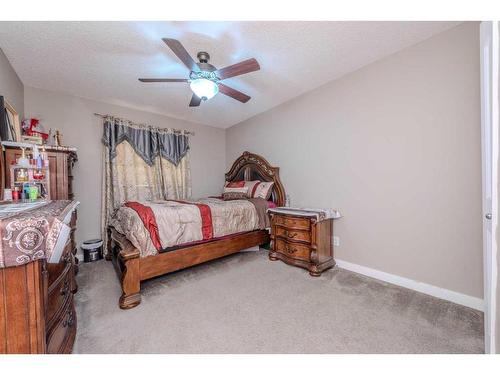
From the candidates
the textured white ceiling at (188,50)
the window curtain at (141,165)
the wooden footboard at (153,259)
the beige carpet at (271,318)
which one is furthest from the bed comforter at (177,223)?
the textured white ceiling at (188,50)

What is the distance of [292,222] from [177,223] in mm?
1403

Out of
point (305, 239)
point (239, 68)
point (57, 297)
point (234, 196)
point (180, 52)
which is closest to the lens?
point (57, 297)

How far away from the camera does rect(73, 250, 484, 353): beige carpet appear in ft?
4.45

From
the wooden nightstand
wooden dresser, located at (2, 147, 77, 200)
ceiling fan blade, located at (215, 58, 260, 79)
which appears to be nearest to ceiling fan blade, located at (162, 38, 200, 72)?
ceiling fan blade, located at (215, 58, 260, 79)

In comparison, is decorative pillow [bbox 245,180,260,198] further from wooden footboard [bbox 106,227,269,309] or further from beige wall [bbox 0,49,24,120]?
beige wall [bbox 0,49,24,120]

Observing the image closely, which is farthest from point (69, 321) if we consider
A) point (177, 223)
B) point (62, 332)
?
point (177, 223)

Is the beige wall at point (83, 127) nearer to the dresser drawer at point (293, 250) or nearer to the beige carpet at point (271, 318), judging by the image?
the beige carpet at point (271, 318)

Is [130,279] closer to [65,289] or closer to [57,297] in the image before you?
[65,289]

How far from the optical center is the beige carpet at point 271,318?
4.45 ft

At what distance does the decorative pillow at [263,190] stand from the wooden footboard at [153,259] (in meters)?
0.62

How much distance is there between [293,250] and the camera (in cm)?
266
